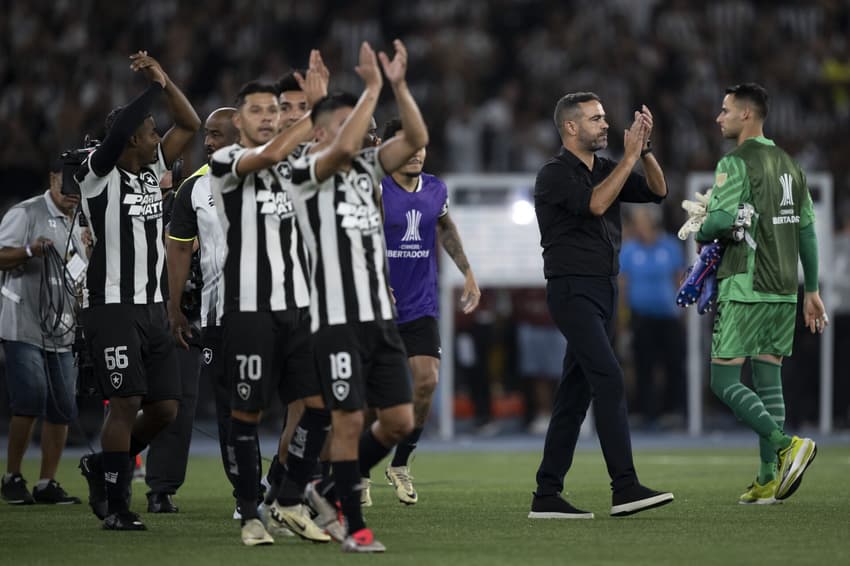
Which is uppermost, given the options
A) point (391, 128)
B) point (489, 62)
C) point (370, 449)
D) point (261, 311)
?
point (489, 62)

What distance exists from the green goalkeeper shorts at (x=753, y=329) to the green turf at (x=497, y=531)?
1.01m

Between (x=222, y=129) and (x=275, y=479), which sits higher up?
(x=222, y=129)

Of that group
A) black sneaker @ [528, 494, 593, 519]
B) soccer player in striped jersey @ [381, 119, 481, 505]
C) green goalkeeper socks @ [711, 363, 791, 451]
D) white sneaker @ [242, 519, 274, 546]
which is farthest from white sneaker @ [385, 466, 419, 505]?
white sneaker @ [242, 519, 274, 546]

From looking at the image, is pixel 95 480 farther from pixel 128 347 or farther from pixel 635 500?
pixel 635 500

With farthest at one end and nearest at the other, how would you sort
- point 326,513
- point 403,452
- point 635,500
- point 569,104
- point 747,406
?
point 403,452 < point 747,406 < point 569,104 < point 635,500 < point 326,513

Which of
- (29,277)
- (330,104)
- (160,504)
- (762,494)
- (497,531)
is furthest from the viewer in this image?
(29,277)

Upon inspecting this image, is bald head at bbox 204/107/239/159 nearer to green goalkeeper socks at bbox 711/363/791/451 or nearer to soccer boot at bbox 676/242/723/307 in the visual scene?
soccer boot at bbox 676/242/723/307

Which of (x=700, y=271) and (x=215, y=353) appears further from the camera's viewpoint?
(x=700, y=271)

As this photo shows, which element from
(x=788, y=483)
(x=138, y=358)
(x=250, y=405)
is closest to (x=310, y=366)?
(x=250, y=405)

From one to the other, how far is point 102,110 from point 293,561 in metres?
14.0

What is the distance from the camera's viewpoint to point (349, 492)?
7.36 m

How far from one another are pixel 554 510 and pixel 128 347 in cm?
271

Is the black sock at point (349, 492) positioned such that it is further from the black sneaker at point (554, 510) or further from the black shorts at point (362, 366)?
the black sneaker at point (554, 510)

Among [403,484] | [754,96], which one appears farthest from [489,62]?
[403,484]
